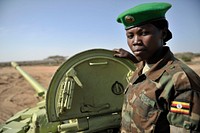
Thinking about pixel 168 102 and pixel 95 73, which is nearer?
pixel 168 102

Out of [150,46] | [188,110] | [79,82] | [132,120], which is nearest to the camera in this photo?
[188,110]

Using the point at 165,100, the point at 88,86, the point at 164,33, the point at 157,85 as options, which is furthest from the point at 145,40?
the point at 88,86

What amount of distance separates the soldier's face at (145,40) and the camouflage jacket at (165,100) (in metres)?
0.12

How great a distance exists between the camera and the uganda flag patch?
1425 millimetres

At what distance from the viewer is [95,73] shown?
8.68ft

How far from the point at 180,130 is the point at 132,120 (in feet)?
1.52

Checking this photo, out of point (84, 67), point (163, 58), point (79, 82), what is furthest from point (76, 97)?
point (163, 58)

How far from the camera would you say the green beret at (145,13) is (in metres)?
1.72

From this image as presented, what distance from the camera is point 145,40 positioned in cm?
167

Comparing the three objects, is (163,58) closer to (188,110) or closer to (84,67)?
(188,110)

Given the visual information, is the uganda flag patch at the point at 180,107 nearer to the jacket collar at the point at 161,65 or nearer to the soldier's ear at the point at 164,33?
the jacket collar at the point at 161,65

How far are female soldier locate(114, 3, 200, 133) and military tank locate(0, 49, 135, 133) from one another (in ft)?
2.39

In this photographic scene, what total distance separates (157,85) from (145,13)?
53 centimetres

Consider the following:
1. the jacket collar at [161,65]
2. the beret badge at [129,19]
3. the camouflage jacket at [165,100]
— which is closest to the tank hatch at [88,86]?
the camouflage jacket at [165,100]
